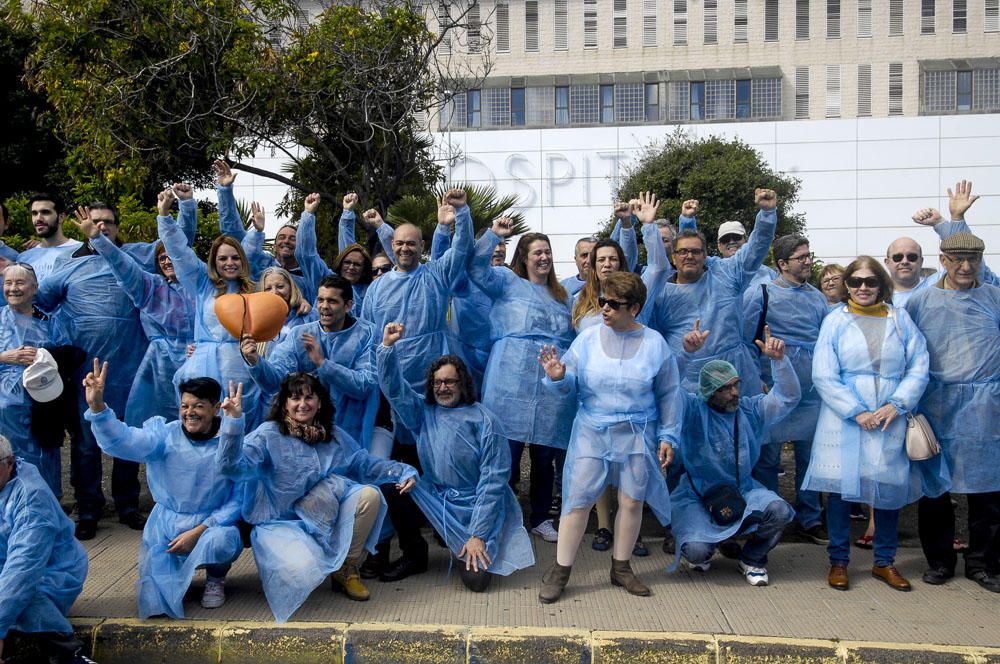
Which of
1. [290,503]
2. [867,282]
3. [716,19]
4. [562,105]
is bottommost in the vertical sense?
[290,503]

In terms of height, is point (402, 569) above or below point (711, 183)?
below

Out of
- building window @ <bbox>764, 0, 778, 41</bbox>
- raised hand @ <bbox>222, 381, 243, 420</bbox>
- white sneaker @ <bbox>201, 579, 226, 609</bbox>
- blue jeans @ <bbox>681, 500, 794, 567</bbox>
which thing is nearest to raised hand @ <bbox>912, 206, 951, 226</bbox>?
blue jeans @ <bbox>681, 500, 794, 567</bbox>

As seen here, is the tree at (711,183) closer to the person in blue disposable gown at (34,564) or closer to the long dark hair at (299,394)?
the long dark hair at (299,394)

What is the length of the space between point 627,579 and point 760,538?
754mm

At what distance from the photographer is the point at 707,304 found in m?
5.64

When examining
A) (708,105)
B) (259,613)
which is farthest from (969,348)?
Answer: (708,105)

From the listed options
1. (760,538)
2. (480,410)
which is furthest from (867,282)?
(480,410)

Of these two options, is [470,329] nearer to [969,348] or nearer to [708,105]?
[969,348]

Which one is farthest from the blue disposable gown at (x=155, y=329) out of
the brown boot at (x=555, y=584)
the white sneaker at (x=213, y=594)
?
the brown boot at (x=555, y=584)

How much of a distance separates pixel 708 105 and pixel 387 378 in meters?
30.0

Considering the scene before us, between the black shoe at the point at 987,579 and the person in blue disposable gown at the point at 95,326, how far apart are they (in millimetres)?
4842

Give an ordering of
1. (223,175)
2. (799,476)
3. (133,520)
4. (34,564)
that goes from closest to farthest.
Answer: (34,564), (133,520), (799,476), (223,175)

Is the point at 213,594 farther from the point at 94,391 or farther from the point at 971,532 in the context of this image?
the point at 971,532

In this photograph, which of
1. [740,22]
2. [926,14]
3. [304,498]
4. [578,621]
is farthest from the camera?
[740,22]
